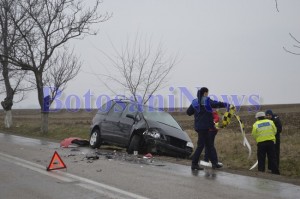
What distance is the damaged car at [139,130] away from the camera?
486 inches

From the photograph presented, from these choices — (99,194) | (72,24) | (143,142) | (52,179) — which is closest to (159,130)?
(143,142)

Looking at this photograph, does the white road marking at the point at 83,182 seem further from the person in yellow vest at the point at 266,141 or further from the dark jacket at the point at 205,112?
the person in yellow vest at the point at 266,141

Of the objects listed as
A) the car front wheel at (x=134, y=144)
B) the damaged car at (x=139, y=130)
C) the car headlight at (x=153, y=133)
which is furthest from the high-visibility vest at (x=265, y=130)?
the car front wheel at (x=134, y=144)

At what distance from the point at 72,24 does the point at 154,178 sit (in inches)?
682

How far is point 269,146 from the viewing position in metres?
11.1

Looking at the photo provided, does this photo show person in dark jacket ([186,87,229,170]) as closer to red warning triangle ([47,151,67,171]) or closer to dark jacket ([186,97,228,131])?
dark jacket ([186,97,228,131])

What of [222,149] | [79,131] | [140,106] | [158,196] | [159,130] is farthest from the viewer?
[79,131]

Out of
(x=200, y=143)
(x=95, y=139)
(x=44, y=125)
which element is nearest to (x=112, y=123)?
(x=95, y=139)

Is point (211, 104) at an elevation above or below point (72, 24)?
below

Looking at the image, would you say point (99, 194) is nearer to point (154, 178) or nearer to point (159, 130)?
point (154, 178)

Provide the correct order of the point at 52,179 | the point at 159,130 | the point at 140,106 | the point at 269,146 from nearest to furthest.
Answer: the point at 52,179 → the point at 269,146 → the point at 159,130 → the point at 140,106

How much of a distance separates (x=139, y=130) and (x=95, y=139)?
2.63 metres

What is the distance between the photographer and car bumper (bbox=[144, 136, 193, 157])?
480 inches

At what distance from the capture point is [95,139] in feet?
48.3
